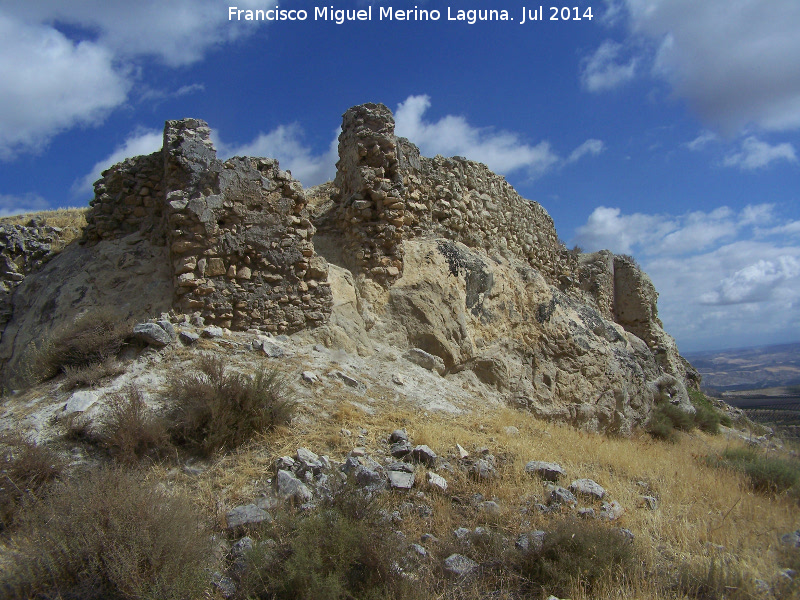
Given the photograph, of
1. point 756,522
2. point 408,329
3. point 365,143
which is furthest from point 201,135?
point 756,522

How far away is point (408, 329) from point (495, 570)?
513 cm

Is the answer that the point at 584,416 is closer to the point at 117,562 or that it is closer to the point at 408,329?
the point at 408,329

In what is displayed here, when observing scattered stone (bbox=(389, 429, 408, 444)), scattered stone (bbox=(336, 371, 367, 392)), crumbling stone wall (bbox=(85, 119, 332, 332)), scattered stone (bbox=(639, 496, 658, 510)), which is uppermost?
crumbling stone wall (bbox=(85, 119, 332, 332))

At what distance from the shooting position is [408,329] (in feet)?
28.6

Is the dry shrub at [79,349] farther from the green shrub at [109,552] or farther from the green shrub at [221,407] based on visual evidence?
the green shrub at [109,552]

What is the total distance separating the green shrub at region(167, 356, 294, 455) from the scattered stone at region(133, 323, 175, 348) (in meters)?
0.70

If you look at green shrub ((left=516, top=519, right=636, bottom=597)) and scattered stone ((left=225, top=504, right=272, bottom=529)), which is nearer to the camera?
green shrub ((left=516, top=519, right=636, bottom=597))

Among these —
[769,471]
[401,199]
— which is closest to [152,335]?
[401,199]

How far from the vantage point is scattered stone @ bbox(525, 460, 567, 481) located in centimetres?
545

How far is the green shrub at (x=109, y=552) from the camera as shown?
10.6ft

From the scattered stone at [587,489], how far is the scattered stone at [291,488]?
2.59 metres

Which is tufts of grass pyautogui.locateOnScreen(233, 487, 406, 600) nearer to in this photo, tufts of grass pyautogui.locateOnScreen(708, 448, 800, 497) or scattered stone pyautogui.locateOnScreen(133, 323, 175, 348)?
scattered stone pyautogui.locateOnScreen(133, 323, 175, 348)

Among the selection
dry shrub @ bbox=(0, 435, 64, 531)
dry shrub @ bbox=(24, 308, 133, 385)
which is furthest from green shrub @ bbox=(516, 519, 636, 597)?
dry shrub @ bbox=(24, 308, 133, 385)

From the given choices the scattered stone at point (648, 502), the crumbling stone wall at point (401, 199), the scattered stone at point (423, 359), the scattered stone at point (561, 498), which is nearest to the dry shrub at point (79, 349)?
the crumbling stone wall at point (401, 199)
